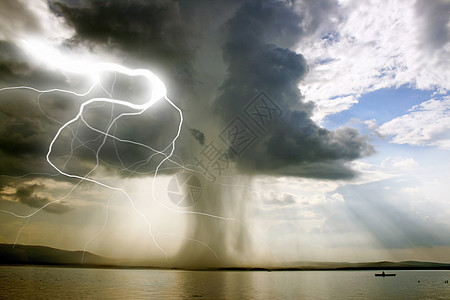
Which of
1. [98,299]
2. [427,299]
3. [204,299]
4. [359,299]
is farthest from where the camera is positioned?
[427,299]

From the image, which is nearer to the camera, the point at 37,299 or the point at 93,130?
the point at 37,299

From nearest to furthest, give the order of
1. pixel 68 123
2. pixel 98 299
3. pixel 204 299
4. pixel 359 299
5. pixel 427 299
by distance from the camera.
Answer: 1. pixel 68 123
2. pixel 98 299
3. pixel 204 299
4. pixel 359 299
5. pixel 427 299

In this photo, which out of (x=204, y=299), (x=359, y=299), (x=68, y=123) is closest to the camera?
(x=68, y=123)

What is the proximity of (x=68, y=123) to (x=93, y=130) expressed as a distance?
5149mm

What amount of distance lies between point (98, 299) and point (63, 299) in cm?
464

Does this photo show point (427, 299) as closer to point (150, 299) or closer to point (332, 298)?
point (332, 298)

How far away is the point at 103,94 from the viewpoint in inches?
1678

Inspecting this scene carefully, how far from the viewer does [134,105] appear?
42250mm

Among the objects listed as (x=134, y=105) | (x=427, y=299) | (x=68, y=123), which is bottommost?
(x=427, y=299)

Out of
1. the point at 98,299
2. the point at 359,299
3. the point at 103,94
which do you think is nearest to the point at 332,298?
the point at 359,299

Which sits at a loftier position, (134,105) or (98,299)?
(134,105)

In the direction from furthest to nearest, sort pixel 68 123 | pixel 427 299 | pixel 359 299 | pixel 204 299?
pixel 427 299
pixel 359 299
pixel 204 299
pixel 68 123

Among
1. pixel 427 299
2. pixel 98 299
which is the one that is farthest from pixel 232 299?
pixel 427 299

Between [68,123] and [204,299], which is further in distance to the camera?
[204,299]
